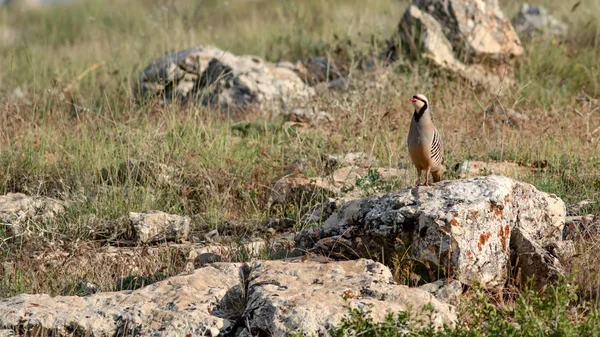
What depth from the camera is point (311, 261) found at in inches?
185

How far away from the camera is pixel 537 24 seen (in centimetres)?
1173

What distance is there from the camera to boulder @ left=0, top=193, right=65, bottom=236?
5.99 m

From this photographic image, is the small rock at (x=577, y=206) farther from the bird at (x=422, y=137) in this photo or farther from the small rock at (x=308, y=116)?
the small rock at (x=308, y=116)

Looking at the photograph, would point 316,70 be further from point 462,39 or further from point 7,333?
point 7,333

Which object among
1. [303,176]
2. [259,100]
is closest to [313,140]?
[303,176]

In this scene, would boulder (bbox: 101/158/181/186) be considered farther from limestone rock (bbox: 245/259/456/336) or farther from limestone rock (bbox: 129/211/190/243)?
limestone rock (bbox: 245/259/456/336)

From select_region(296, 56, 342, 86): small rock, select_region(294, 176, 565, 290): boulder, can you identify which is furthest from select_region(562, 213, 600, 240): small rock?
select_region(296, 56, 342, 86): small rock

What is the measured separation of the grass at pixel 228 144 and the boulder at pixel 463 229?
23 centimetres

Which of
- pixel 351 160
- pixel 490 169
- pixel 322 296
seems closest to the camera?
pixel 322 296

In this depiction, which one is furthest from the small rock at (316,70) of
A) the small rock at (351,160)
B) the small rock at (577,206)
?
the small rock at (577,206)

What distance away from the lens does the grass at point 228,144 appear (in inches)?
226

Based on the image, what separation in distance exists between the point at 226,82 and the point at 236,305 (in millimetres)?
5553

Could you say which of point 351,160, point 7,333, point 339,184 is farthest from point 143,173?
point 7,333

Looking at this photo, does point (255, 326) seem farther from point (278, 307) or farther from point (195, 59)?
point (195, 59)
